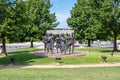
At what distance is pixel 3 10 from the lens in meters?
36.8

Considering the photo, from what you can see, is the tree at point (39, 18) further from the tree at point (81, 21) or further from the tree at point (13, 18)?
the tree at point (13, 18)

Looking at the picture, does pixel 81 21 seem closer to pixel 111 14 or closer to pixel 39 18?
pixel 39 18

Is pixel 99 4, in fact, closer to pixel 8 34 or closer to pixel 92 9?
pixel 92 9

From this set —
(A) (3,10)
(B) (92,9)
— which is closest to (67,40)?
(A) (3,10)

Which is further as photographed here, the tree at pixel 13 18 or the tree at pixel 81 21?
the tree at pixel 81 21

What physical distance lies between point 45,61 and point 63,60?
1.71 meters

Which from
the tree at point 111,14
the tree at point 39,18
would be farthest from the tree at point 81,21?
the tree at point 111,14

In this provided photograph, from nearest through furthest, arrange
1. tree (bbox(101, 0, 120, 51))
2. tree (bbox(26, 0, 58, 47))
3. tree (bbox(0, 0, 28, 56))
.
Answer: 1. tree (bbox(0, 0, 28, 56))
2. tree (bbox(101, 0, 120, 51))
3. tree (bbox(26, 0, 58, 47))

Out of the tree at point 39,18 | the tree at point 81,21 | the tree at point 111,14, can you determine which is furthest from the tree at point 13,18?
the tree at point 81,21

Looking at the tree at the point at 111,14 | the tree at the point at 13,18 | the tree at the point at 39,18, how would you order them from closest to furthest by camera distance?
the tree at the point at 13,18 < the tree at the point at 111,14 < the tree at the point at 39,18

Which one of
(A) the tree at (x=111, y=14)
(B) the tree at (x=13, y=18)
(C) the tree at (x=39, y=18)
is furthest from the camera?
(C) the tree at (x=39, y=18)

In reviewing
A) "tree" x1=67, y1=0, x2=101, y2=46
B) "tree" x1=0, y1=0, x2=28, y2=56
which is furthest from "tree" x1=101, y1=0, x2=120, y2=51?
"tree" x1=67, y1=0, x2=101, y2=46

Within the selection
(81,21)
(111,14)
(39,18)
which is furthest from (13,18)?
(81,21)

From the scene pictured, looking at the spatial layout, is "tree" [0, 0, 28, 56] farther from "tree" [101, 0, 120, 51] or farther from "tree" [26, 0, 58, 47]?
"tree" [26, 0, 58, 47]
